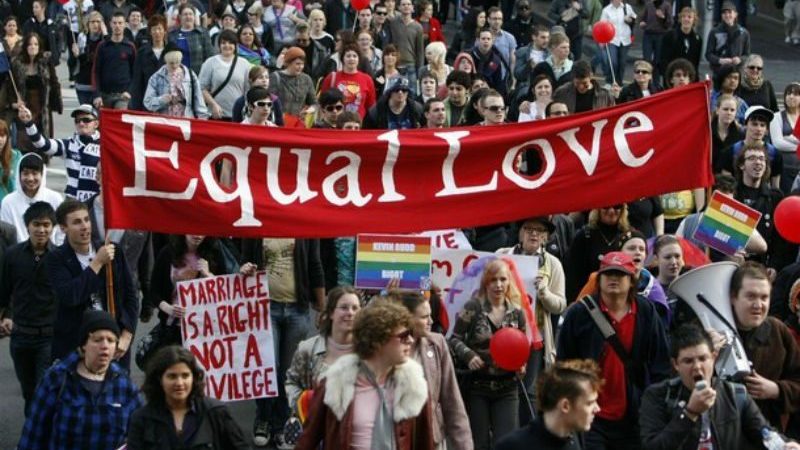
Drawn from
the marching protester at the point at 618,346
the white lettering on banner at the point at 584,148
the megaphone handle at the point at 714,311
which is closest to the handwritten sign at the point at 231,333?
the white lettering on banner at the point at 584,148

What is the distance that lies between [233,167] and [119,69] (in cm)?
1090

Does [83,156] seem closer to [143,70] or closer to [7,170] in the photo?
[7,170]

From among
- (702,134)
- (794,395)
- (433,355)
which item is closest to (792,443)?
(794,395)

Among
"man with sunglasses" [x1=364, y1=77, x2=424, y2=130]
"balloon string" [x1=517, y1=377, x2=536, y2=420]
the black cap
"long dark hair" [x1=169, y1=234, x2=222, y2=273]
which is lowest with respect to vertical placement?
"balloon string" [x1=517, y1=377, x2=536, y2=420]

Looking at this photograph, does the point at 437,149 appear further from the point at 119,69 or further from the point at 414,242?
the point at 119,69

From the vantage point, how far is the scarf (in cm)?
853

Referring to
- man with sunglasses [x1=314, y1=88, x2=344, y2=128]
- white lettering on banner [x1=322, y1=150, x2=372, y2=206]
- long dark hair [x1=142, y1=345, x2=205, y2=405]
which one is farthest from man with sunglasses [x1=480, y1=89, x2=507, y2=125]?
long dark hair [x1=142, y1=345, x2=205, y2=405]

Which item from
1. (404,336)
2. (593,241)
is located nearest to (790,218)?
(593,241)

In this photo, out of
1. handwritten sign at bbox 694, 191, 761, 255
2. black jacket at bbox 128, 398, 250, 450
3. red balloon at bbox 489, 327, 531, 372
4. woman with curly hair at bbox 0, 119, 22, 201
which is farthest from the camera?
woman with curly hair at bbox 0, 119, 22, 201

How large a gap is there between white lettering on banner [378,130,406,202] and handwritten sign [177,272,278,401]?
1.46m

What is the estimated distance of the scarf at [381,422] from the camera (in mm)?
8531

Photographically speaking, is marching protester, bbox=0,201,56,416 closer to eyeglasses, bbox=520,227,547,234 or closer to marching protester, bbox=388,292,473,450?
eyeglasses, bbox=520,227,547,234

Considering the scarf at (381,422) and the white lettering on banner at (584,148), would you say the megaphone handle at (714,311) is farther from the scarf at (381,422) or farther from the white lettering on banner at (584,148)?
the scarf at (381,422)

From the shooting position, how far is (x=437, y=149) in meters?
11.1
